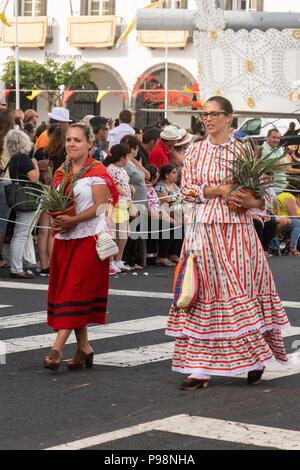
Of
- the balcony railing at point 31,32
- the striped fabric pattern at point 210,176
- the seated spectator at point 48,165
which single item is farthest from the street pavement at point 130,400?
the balcony railing at point 31,32

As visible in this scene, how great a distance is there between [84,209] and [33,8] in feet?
146

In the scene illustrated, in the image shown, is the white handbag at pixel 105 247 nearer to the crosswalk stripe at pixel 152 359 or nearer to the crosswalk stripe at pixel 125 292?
the crosswalk stripe at pixel 152 359

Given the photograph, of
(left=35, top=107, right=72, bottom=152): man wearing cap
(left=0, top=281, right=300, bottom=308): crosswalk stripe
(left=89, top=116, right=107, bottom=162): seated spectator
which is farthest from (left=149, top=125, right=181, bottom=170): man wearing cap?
(left=0, top=281, right=300, bottom=308): crosswalk stripe

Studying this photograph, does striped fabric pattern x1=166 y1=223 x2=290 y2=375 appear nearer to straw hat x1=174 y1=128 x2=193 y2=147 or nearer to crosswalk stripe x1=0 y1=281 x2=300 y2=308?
crosswalk stripe x1=0 y1=281 x2=300 y2=308

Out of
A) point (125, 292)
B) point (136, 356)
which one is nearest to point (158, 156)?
point (125, 292)

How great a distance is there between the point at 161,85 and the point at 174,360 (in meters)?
43.1

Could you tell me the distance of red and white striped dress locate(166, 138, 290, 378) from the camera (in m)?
7.22

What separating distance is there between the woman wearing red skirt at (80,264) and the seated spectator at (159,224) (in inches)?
279

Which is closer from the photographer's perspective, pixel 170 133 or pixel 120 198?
pixel 120 198

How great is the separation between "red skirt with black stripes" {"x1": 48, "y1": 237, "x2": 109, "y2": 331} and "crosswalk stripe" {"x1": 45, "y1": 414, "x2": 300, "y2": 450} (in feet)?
5.90

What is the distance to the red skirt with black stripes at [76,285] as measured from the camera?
7.88 metres

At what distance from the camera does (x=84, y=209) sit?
8.10 m

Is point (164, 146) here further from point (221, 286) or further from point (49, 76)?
point (49, 76)

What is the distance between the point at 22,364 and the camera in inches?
320
